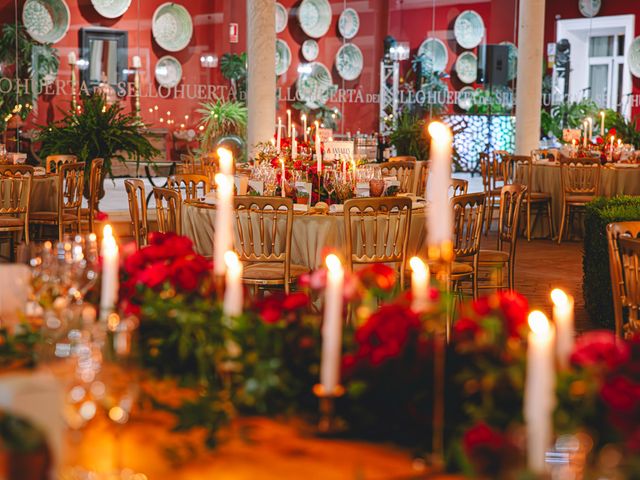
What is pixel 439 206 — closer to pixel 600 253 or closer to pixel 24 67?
pixel 600 253

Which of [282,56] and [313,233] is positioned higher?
[282,56]

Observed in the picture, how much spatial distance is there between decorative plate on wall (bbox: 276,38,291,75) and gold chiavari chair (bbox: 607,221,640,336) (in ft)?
28.3

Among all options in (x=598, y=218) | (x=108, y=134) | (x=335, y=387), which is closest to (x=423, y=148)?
(x=108, y=134)

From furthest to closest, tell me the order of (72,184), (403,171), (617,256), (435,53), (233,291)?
(435,53) → (403,171) → (72,184) → (617,256) → (233,291)

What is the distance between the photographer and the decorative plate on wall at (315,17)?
1255 cm

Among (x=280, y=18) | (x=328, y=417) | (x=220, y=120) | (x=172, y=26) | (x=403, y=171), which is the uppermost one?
(x=280, y=18)

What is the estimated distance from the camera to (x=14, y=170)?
7277 mm

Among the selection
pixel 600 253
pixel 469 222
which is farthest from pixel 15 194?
pixel 600 253

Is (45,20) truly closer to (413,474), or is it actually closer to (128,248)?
(128,248)

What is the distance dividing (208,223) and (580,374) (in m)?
4.30

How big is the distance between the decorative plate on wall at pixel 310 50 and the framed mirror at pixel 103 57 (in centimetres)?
253

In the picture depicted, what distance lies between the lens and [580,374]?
163cm

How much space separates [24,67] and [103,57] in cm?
86

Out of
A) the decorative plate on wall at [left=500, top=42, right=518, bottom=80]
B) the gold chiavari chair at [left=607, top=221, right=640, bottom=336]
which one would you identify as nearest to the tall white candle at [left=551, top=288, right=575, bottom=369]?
the gold chiavari chair at [left=607, top=221, right=640, bottom=336]
